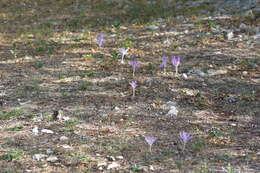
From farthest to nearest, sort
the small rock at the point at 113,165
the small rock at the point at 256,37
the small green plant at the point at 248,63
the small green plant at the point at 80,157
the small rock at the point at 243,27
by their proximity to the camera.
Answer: the small rock at the point at 243,27 < the small rock at the point at 256,37 < the small green plant at the point at 248,63 < the small green plant at the point at 80,157 < the small rock at the point at 113,165

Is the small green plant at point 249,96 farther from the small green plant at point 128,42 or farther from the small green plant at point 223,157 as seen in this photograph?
the small green plant at point 128,42

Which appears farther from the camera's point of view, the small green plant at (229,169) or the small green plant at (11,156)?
the small green plant at (11,156)

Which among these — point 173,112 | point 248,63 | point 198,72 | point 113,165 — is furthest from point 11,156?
point 248,63

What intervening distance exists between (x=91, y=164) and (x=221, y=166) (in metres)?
1.62

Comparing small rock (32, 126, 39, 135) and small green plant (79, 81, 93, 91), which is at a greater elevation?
small green plant (79, 81, 93, 91)

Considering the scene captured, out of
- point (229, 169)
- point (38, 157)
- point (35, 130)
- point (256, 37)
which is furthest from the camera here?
point (256, 37)

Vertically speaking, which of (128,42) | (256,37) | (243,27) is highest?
(243,27)

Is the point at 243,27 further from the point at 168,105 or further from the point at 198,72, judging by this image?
the point at 168,105

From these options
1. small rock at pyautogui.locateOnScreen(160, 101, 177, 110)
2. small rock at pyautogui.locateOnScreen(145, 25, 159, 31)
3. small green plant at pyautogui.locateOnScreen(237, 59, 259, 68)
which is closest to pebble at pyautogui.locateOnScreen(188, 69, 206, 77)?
small green plant at pyautogui.locateOnScreen(237, 59, 259, 68)

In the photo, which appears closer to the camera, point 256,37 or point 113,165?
point 113,165

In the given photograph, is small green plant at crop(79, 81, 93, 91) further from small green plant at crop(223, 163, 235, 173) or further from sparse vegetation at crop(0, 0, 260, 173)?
small green plant at crop(223, 163, 235, 173)

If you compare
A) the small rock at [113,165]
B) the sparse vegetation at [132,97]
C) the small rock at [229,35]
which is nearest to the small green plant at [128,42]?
the sparse vegetation at [132,97]

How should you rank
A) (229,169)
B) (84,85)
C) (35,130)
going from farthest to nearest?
(84,85) → (35,130) → (229,169)

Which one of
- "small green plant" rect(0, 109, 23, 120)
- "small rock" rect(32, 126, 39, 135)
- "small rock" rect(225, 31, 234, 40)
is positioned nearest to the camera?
"small rock" rect(32, 126, 39, 135)
